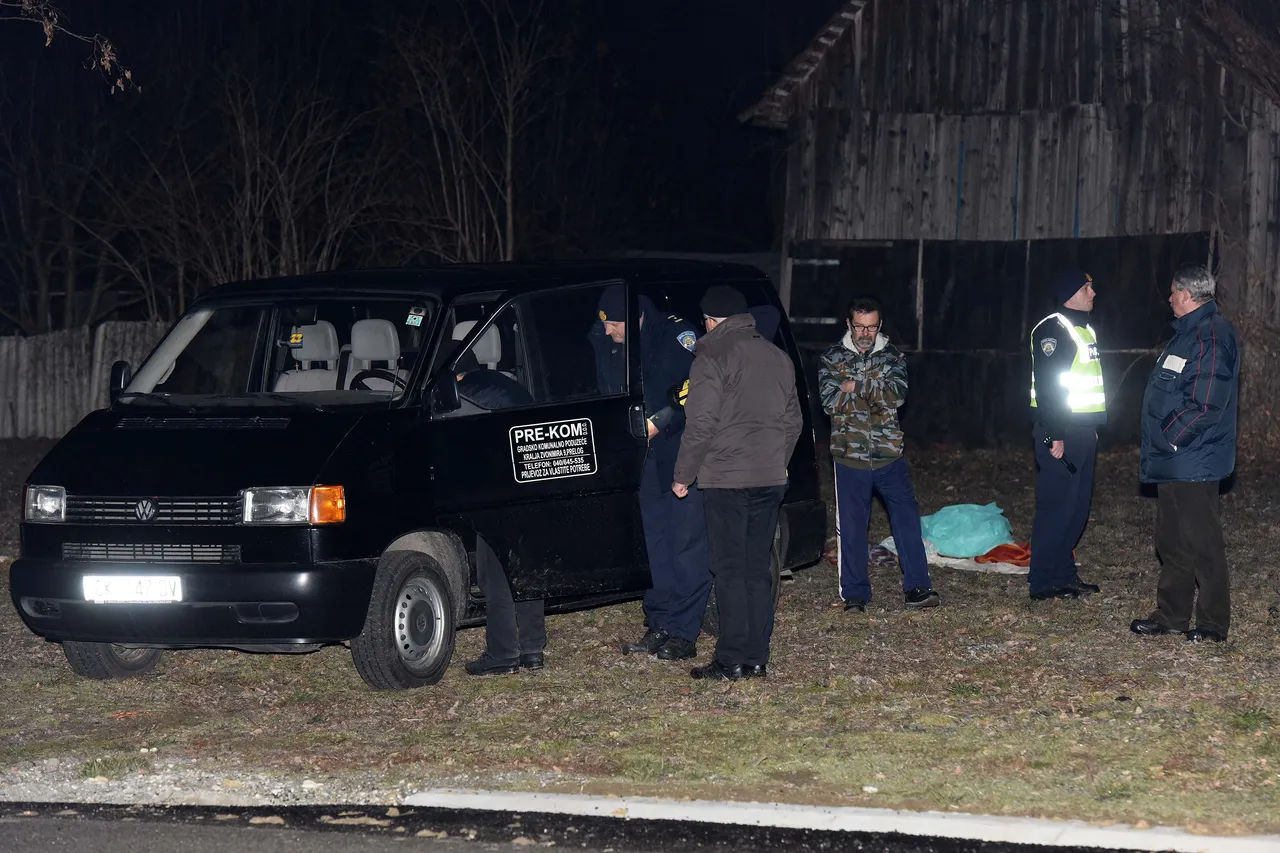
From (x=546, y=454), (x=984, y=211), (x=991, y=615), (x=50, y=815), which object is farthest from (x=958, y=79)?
(x=50, y=815)

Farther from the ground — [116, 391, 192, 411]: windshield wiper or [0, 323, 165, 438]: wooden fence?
[116, 391, 192, 411]: windshield wiper

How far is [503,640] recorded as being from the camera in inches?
323

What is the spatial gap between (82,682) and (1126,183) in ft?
42.8

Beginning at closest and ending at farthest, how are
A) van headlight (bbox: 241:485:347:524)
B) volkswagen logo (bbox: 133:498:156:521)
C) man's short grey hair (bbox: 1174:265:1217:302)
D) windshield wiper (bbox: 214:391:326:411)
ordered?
van headlight (bbox: 241:485:347:524), volkswagen logo (bbox: 133:498:156:521), windshield wiper (bbox: 214:391:326:411), man's short grey hair (bbox: 1174:265:1217:302)

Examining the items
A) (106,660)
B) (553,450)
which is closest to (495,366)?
(553,450)

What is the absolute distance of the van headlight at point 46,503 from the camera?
761cm

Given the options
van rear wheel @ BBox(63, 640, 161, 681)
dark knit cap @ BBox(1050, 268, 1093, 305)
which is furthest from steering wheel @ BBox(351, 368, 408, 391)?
dark knit cap @ BBox(1050, 268, 1093, 305)

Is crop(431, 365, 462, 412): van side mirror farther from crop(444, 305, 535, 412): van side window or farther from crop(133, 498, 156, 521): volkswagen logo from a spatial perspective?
crop(133, 498, 156, 521): volkswagen logo

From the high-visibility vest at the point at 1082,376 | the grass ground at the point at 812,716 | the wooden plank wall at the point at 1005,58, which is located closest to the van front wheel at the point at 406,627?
the grass ground at the point at 812,716

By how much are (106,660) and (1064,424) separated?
5.29 m

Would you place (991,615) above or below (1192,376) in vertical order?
below

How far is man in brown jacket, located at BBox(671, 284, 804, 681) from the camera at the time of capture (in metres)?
7.81

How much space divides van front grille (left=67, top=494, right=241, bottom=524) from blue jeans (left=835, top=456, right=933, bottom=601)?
3.81 m

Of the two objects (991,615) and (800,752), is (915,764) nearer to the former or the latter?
(800,752)
